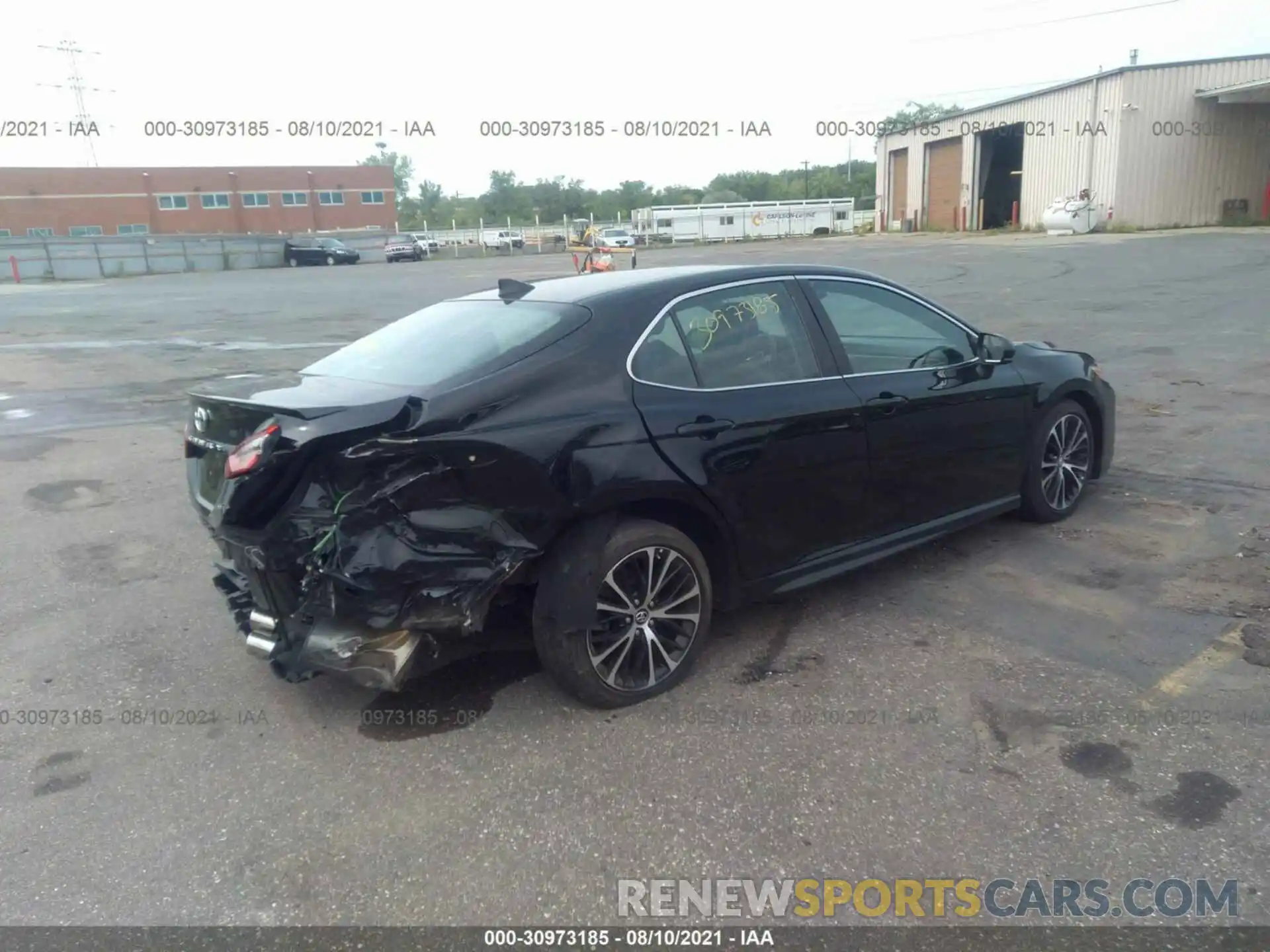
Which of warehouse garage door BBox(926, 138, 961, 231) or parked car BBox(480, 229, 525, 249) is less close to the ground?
warehouse garage door BBox(926, 138, 961, 231)

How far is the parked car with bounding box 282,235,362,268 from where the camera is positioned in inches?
1834

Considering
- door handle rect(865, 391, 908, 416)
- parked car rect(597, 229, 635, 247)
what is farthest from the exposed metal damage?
parked car rect(597, 229, 635, 247)

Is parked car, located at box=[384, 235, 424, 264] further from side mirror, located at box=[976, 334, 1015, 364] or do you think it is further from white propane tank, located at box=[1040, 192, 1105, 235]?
side mirror, located at box=[976, 334, 1015, 364]

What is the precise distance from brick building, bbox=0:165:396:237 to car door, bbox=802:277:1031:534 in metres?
67.4

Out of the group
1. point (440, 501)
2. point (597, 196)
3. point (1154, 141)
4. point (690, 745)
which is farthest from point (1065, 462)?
point (597, 196)

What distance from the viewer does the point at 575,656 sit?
363cm

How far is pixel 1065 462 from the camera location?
559 centimetres

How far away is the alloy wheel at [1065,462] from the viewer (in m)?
5.47

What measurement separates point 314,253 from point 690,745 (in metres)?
47.4

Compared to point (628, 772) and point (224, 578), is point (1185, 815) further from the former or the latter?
point (224, 578)

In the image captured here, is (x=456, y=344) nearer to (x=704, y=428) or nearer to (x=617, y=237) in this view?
(x=704, y=428)

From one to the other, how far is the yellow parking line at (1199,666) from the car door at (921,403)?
1304 millimetres

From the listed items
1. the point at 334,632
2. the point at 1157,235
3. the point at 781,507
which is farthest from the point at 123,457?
the point at 1157,235

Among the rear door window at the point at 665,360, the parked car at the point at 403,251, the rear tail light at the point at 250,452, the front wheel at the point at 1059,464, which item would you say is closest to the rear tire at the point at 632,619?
the rear door window at the point at 665,360
